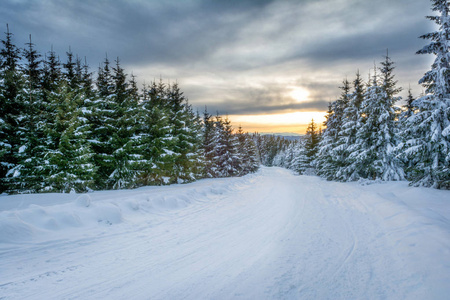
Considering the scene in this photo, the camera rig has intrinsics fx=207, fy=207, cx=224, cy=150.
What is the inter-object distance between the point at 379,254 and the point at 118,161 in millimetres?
15796

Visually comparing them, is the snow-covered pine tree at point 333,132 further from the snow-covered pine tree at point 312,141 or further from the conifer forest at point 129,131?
the snow-covered pine tree at point 312,141

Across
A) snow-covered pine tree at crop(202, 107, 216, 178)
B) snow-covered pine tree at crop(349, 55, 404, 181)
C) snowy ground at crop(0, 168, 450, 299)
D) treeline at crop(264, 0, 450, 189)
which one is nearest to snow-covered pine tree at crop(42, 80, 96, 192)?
snowy ground at crop(0, 168, 450, 299)

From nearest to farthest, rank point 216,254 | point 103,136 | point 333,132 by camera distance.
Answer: point 216,254, point 103,136, point 333,132

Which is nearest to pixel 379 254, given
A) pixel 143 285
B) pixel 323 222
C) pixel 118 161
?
pixel 323 222

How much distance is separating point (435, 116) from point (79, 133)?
65.1 ft

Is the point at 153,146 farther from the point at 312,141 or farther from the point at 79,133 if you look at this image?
the point at 312,141

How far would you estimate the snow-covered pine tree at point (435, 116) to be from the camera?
10.5 m

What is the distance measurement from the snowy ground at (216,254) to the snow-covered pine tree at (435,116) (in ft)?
15.3

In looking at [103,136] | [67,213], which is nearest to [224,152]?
[103,136]

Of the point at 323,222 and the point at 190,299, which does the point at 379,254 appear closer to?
the point at 323,222

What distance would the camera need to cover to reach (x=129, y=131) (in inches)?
634

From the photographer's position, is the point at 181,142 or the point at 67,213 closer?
the point at 67,213

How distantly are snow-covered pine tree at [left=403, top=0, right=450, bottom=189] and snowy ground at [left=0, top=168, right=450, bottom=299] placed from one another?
467 cm

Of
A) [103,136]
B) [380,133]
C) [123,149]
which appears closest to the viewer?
[123,149]
